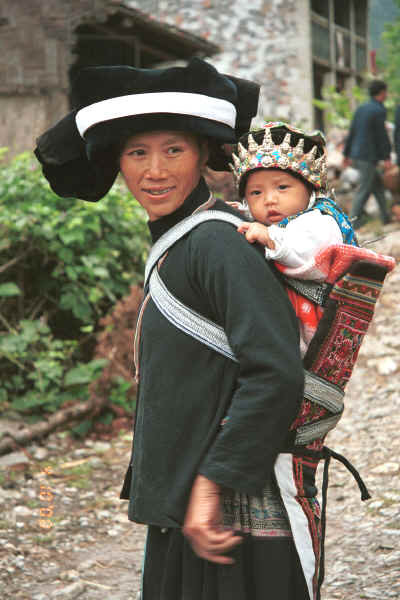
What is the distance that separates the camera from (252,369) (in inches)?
56.5

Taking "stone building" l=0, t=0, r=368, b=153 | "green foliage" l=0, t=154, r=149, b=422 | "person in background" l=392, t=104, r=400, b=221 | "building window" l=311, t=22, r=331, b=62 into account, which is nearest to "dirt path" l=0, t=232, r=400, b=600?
"green foliage" l=0, t=154, r=149, b=422

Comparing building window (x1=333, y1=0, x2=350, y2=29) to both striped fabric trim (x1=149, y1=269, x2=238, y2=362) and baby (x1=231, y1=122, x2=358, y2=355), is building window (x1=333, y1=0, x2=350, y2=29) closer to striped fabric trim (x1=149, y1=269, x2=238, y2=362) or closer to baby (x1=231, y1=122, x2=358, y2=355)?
baby (x1=231, y1=122, x2=358, y2=355)

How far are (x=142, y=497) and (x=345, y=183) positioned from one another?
488 inches

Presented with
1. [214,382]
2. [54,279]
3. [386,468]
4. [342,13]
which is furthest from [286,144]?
[342,13]

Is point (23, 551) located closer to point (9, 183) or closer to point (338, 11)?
point (9, 183)

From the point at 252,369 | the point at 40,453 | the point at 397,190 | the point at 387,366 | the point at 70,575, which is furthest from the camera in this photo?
the point at 397,190

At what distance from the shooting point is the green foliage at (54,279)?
17.2 ft

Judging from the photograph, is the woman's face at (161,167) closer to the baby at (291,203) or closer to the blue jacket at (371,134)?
the baby at (291,203)

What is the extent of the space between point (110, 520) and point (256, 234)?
2961 mm

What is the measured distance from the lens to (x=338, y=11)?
2116 centimetres

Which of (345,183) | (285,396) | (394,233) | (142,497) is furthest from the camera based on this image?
(345,183)

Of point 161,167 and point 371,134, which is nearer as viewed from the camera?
point 161,167

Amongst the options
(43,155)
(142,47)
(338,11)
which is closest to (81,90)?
(43,155)

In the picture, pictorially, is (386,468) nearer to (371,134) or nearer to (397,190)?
(371,134)
